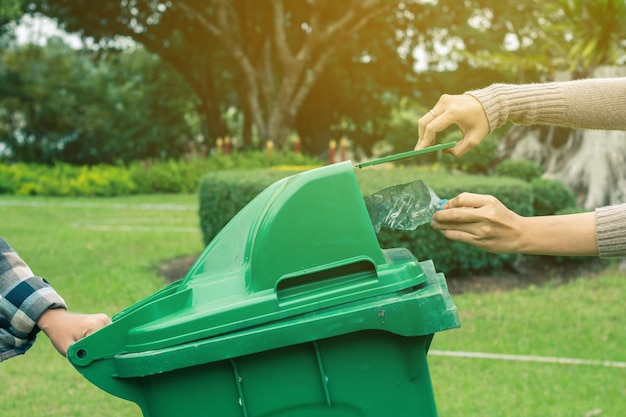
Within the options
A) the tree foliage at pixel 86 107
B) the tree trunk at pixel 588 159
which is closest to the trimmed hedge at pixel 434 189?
the tree trunk at pixel 588 159

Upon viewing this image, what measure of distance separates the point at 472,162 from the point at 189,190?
309 inches

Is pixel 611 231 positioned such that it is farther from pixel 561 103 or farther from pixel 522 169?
pixel 522 169

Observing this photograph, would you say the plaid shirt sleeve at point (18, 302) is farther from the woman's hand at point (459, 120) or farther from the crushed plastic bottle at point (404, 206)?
the woman's hand at point (459, 120)

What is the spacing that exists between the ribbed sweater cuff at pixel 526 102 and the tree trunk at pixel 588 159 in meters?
6.56

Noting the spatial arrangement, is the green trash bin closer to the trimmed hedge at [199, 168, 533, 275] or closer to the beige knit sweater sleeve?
the beige knit sweater sleeve

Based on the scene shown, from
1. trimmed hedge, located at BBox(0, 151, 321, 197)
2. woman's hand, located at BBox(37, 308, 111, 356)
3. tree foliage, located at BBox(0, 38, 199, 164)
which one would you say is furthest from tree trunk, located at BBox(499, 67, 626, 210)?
tree foliage, located at BBox(0, 38, 199, 164)

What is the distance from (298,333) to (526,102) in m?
0.89

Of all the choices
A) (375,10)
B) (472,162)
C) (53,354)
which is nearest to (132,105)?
(375,10)

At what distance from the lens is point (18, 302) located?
2.05m

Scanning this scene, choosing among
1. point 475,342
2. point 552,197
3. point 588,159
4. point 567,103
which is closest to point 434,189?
point 552,197

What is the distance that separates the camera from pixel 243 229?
2086 mm

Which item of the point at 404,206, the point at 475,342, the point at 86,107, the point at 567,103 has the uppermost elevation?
the point at 567,103

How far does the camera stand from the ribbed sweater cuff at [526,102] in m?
2.14

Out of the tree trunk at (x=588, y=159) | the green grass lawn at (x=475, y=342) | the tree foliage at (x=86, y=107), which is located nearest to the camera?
the green grass lawn at (x=475, y=342)
